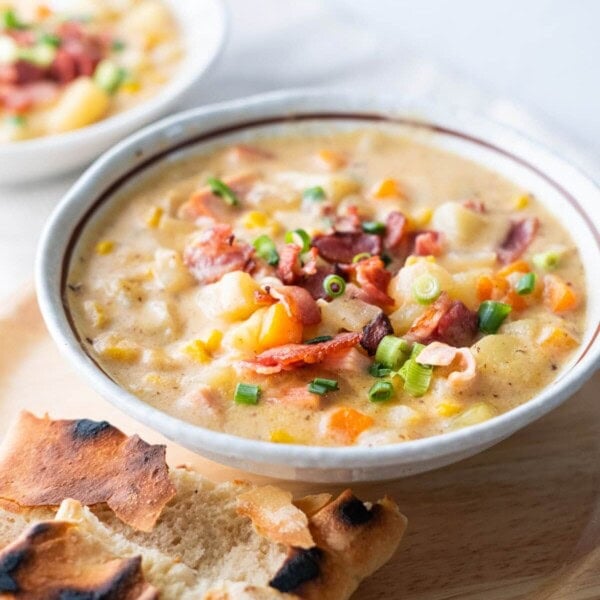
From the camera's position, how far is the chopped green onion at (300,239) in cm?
354

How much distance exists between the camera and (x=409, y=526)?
3.02 meters

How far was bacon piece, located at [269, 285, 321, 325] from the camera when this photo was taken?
3207mm

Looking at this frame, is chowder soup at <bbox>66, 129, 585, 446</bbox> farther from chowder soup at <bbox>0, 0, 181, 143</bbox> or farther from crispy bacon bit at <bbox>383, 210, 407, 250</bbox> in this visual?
chowder soup at <bbox>0, 0, 181, 143</bbox>

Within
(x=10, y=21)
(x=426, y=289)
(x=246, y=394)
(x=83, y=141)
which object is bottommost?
(x=10, y=21)

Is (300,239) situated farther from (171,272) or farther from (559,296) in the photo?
(559,296)

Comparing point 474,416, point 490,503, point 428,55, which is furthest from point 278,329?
point 428,55

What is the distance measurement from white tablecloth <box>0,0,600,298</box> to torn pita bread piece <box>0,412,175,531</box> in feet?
6.79

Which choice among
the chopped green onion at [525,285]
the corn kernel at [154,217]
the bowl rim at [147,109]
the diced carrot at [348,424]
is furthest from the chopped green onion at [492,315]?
the bowl rim at [147,109]

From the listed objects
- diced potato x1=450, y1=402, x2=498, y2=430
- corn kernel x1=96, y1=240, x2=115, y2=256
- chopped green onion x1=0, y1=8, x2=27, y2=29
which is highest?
diced potato x1=450, y1=402, x2=498, y2=430

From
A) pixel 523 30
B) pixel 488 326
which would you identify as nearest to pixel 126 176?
pixel 488 326

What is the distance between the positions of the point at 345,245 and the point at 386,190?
1.50ft

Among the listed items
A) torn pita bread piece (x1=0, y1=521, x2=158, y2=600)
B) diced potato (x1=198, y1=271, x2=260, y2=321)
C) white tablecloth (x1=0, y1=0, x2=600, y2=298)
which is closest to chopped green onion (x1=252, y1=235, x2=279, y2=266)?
diced potato (x1=198, y1=271, x2=260, y2=321)

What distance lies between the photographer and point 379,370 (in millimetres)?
3105

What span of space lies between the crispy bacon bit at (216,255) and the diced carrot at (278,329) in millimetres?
369
